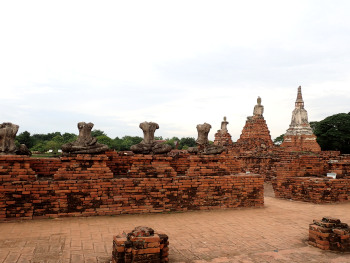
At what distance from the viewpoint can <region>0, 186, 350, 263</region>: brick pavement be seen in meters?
3.91

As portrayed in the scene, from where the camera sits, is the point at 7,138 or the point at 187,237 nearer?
the point at 187,237

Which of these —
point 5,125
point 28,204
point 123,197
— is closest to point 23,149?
point 5,125

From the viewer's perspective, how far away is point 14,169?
5.66 metres

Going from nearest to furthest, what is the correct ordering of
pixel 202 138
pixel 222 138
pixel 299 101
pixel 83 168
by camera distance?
pixel 83 168, pixel 202 138, pixel 222 138, pixel 299 101

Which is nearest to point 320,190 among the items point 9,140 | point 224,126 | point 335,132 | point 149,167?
point 149,167

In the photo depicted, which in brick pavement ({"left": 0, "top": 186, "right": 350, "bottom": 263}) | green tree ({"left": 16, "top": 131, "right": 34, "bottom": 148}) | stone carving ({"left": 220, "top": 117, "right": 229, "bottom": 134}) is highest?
stone carving ({"left": 220, "top": 117, "right": 229, "bottom": 134})

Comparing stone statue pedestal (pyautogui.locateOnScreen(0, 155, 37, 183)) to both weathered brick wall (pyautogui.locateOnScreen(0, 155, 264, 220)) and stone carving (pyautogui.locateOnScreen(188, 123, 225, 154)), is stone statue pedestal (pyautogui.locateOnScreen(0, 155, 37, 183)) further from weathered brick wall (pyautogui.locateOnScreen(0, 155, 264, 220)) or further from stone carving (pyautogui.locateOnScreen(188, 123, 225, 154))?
stone carving (pyautogui.locateOnScreen(188, 123, 225, 154))

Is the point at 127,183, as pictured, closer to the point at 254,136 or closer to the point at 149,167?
the point at 149,167

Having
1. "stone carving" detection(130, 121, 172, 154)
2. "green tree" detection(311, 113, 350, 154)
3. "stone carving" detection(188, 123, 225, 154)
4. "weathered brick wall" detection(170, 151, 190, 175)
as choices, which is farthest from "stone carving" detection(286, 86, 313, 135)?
"stone carving" detection(130, 121, 172, 154)

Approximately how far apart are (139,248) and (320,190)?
7083 millimetres

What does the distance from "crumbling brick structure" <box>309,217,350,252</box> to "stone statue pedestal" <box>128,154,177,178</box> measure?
3.34 metres

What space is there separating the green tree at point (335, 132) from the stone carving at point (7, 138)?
133 ft

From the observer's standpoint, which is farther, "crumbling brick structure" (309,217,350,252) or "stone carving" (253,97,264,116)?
"stone carving" (253,97,264,116)

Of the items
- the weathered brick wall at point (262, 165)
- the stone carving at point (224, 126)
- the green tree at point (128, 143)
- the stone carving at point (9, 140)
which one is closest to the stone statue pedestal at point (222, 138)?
the stone carving at point (224, 126)
